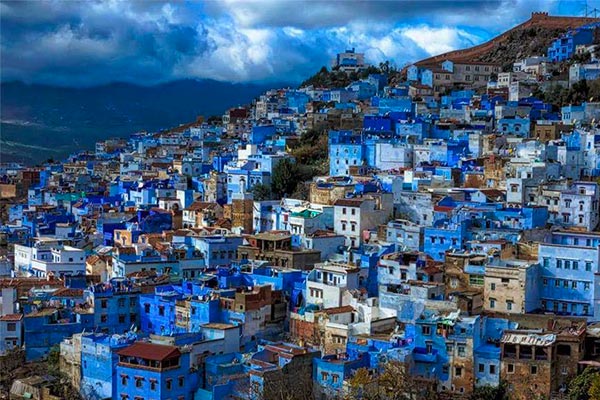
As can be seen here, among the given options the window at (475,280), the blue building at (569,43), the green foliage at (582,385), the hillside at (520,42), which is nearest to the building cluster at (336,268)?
the window at (475,280)

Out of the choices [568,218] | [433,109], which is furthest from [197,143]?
[568,218]

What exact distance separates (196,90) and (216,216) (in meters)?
58.2

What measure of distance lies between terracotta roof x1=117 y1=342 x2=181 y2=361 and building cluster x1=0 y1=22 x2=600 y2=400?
4 centimetres

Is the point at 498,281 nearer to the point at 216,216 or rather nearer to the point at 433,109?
the point at 216,216

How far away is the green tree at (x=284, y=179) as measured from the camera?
112 feet

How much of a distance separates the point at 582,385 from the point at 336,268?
22.5 feet

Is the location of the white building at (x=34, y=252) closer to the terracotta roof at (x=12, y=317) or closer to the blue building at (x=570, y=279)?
the terracotta roof at (x=12, y=317)

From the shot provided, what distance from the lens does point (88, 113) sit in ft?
258

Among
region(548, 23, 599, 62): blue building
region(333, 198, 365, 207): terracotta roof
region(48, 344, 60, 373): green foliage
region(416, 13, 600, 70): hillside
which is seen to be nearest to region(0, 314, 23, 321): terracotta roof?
region(48, 344, 60, 373): green foliage

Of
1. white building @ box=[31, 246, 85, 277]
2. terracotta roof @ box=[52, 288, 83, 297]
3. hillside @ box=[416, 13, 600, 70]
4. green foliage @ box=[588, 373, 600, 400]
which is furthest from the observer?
hillside @ box=[416, 13, 600, 70]

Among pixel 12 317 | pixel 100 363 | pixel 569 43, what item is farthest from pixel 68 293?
pixel 569 43

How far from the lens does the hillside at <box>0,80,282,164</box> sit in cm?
6725

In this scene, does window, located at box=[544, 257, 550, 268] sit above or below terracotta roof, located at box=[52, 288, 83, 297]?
above

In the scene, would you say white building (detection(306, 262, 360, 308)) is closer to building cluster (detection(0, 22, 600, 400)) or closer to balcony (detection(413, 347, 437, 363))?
building cluster (detection(0, 22, 600, 400))
